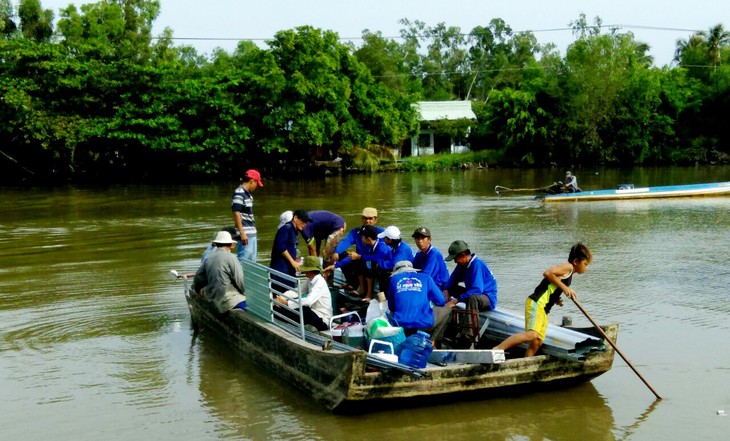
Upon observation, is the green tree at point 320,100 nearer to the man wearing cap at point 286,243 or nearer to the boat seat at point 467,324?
the man wearing cap at point 286,243

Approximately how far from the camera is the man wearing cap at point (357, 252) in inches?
434

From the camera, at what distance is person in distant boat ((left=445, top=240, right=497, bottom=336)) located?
9156mm

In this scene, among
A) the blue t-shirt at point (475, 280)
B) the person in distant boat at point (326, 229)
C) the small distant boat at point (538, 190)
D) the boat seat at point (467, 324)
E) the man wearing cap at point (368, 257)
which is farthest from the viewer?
the small distant boat at point (538, 190)

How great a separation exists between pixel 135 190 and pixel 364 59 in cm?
3033

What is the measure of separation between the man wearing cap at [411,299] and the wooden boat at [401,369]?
0.59 metres

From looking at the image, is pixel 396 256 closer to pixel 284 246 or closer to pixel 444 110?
pixel 284 246

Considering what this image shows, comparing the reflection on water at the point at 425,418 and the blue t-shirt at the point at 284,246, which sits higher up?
the blue t-shirt at the point at 284,246

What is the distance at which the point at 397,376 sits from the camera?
25.4 feet

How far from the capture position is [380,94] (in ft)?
164

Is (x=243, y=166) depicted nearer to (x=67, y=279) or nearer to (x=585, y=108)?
(x=585, y=108)

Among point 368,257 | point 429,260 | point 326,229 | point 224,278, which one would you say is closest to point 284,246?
point 224,278

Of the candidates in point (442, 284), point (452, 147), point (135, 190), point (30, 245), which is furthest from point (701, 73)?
point (442, 284)

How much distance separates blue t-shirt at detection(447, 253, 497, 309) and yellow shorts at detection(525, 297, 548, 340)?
0.98 m

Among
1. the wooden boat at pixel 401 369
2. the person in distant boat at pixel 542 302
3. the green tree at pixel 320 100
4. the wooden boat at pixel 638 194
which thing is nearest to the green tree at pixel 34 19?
the green tree at pixel 320 100
